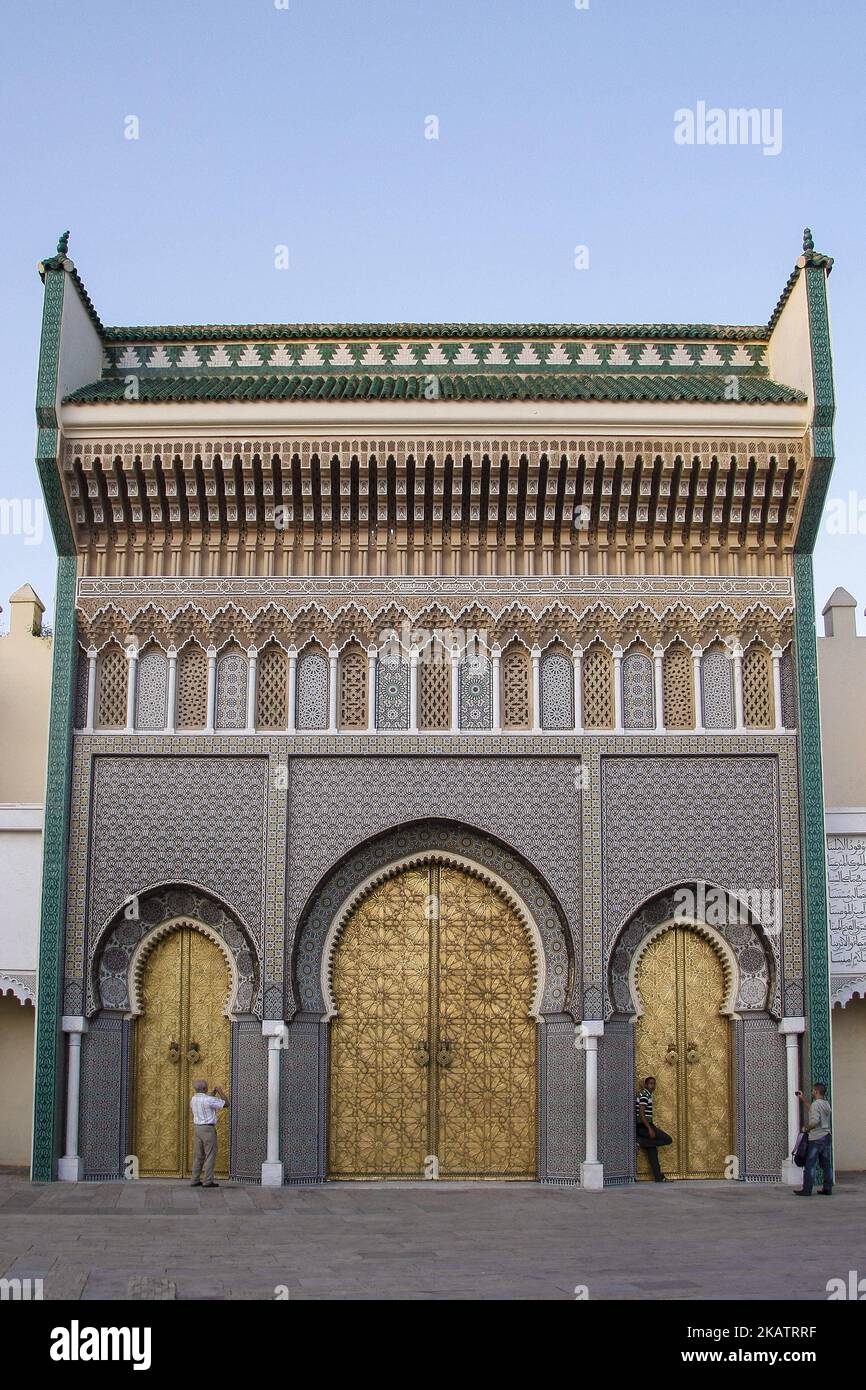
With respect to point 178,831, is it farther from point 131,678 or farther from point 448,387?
point 448,387

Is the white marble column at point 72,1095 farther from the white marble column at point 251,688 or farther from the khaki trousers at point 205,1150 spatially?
the white marble column at point 251,688

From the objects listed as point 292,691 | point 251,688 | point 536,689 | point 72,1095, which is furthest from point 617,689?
point 72,1095

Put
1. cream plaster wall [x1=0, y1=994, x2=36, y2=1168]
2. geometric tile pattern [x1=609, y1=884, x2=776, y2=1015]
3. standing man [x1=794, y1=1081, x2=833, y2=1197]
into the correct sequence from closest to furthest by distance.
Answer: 1. standing man [x1=794, y1=1081, x2=833, y2=1197]
2. geometric tile pattern [x1=609, y1=884, x2=776, y2=1015]
3. cream plaster wall [x1=0, y1=994, x2=36, y2=1168]

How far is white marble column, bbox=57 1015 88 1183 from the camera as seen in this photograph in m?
9.32

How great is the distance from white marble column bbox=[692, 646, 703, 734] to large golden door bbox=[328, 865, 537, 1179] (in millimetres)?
1775

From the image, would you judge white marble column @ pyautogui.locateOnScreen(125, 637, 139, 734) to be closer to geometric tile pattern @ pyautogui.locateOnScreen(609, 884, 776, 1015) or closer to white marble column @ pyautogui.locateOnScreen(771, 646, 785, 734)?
geometric tile pattern @ pyautogui.locateOnScreen(609, 884, 776, 1015)

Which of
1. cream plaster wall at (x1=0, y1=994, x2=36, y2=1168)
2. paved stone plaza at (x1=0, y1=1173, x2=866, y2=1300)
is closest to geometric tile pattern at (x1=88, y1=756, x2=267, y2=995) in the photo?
cream plaster wall at (x1=0, y1=994, x2=36, y2=1168)

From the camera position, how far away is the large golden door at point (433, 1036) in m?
9.48

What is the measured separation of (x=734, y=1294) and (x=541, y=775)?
178 inches

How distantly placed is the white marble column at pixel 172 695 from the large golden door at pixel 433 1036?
177 cm

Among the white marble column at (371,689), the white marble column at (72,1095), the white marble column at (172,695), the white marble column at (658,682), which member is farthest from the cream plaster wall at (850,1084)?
the white marble column at (72,1095)

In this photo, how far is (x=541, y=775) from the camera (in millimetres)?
9734
